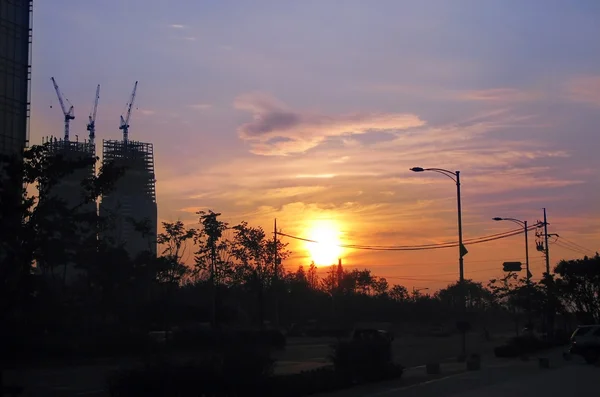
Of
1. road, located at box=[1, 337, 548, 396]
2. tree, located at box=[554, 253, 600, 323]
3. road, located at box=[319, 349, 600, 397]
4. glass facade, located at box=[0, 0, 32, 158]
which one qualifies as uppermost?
glass facade, located at box=[0, 0, 32, 158]

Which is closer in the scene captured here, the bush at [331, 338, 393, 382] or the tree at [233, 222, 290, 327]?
the bush at [331, 338, 393, 382]

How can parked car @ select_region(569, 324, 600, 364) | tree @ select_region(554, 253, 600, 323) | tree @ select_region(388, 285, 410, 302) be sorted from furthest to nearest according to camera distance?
tree @ select_region(388, 285, 410, 302) < tree @ select_region(554, 253, 600, 323) < parked car @ select_region(569, 324, 600, 364)

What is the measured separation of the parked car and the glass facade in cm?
4777

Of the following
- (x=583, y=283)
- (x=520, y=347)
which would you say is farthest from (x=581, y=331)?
(x=583, y=283)

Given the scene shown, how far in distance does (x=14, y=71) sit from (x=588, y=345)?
5251 cm

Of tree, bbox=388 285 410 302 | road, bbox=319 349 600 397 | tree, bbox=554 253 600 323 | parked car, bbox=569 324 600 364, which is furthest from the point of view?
tree, bbox=388 285 410 302

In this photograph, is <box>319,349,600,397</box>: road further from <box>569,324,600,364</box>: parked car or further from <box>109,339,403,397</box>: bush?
<box>569,324,600,364</box>: parked car

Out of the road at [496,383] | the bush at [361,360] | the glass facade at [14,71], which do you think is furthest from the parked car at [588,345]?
the glass facade at [14,71]

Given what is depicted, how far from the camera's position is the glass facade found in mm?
65938

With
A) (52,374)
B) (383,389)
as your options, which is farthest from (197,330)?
(383,389)

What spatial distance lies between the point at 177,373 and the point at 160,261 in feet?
137

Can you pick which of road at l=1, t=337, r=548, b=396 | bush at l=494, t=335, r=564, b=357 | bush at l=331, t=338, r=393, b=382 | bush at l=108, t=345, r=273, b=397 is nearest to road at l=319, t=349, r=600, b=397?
bush at l=331, t=338, r=393, b=382

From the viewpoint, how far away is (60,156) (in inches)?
1277

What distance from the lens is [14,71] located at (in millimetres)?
67125
